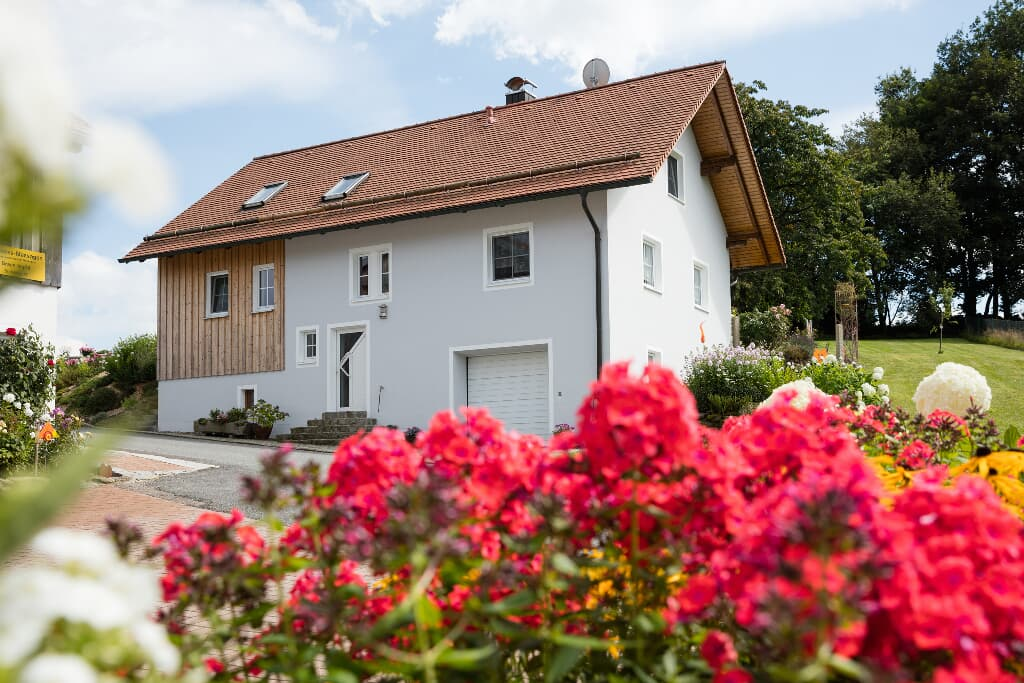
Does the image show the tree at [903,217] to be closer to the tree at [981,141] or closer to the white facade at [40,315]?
the tree at [981,141]

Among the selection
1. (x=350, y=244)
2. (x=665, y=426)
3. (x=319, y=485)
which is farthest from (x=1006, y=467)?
(x=350, y=244)

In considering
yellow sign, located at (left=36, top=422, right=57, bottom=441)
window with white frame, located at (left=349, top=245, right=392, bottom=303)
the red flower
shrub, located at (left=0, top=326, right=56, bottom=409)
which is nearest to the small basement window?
window with white frame, located at (left=349, top=245, right=392, bottom=303)

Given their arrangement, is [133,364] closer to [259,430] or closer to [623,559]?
[259,430]

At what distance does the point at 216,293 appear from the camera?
901 inches

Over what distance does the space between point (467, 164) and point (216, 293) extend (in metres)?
6.97

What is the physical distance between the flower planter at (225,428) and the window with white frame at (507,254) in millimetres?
6209

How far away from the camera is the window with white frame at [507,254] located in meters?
18.7

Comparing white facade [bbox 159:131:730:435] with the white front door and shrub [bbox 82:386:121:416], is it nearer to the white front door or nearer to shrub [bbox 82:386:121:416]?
the white front door

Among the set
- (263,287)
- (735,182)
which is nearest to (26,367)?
(263,287)

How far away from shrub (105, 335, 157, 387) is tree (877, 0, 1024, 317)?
34.8 m

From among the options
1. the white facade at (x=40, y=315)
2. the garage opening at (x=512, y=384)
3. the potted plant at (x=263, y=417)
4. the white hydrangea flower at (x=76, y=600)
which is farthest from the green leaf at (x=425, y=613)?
the potted plant at (x=263, y=417)

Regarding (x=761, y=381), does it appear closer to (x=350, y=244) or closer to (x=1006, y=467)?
(x=350, y=244)

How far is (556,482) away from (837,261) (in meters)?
31.0

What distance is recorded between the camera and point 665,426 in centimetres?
208
